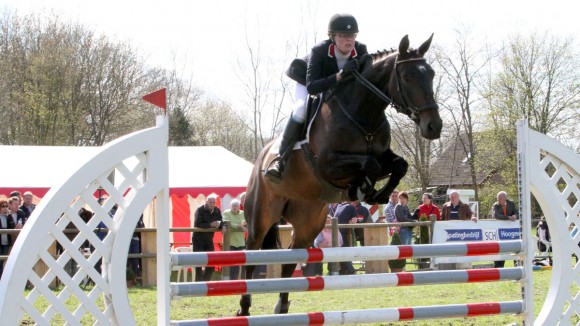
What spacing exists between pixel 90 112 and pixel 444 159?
2073 centimetres

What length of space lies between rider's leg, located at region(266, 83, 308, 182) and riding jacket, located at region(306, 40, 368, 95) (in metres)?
0.34

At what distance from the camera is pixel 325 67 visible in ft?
19.5

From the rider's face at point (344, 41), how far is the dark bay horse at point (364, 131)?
182mm

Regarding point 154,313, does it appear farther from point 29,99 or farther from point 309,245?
point 29,99

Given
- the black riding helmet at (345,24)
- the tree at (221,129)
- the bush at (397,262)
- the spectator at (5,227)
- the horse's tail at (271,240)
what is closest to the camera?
the black riding helmet at (345,24)

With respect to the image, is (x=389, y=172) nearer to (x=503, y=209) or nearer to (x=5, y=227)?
(x=5, y=227)

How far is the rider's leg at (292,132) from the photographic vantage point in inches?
241

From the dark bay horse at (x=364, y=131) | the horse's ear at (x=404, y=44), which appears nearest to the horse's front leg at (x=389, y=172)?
the dark bay horse at (x=364, y=131)

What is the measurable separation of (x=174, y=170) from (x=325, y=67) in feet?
39.1

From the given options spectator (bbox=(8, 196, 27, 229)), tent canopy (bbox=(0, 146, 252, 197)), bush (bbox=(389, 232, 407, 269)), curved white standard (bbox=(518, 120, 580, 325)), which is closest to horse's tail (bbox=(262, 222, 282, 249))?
curved white standard (bbox=(518, 120, 580, 325))

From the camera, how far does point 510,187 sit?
34812mm

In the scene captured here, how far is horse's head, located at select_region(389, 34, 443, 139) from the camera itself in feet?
16.5

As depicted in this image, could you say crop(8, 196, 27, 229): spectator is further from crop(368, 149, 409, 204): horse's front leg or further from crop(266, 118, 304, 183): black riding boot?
crop(368, 149, 409, 204): horse's front leg

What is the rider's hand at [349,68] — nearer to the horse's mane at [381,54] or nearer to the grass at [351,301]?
the horse's mane at [381,54]
